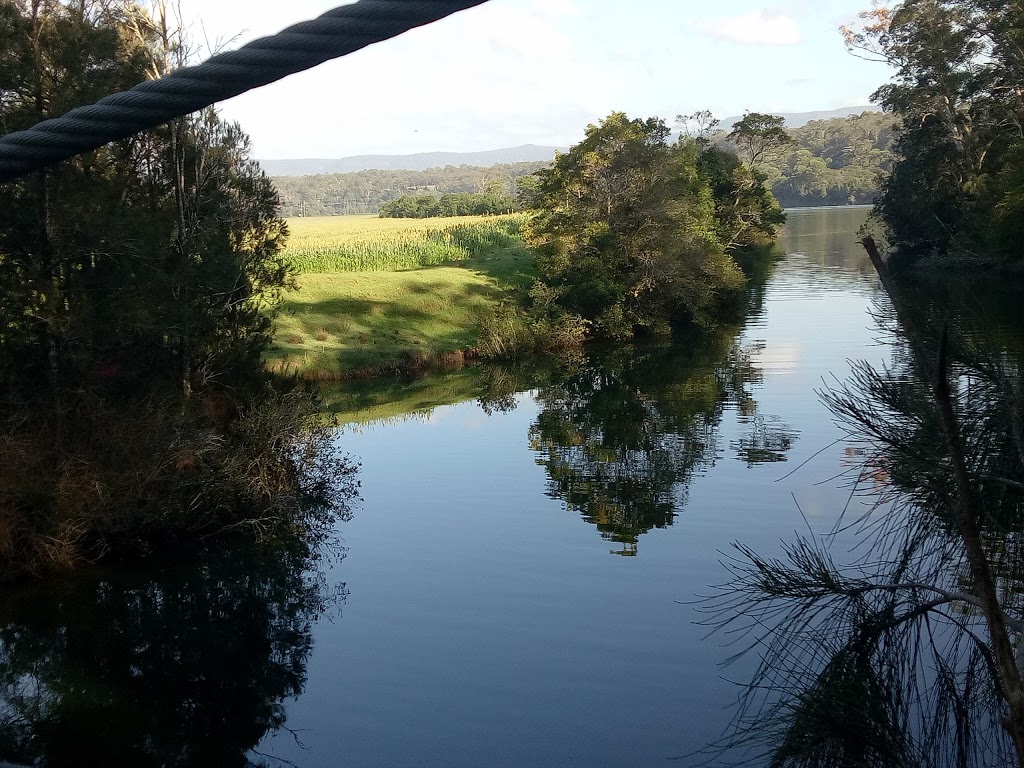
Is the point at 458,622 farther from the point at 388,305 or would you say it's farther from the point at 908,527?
the point at 388,305

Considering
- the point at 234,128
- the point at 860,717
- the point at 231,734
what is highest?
the point at 234,128

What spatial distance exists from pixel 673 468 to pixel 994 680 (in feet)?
48.8

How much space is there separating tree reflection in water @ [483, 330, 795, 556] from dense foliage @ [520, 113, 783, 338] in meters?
3.74

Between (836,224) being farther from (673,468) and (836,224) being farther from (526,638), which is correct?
(526,638)

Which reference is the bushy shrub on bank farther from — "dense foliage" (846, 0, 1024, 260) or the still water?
"dense foliage" (846, 0, 1024, 260)

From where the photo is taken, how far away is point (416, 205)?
4702 inches

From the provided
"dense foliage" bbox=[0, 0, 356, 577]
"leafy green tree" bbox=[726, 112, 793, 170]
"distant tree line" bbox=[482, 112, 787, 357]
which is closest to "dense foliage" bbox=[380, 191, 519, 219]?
"leafy green tree" bbox=[726, 112, 793, 170]

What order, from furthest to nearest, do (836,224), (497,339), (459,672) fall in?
(836,224) → (497,339) → (459,672)

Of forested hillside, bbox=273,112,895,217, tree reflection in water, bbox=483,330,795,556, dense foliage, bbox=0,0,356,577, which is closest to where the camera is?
dense foliage, bbox=0,0,356,577

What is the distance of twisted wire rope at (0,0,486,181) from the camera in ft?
6.04

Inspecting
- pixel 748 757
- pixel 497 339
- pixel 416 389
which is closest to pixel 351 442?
pixel 416 389

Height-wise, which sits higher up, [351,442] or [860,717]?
[860,717]

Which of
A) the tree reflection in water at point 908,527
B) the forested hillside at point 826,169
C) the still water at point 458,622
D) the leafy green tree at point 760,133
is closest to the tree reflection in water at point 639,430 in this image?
the still water at point 458,622

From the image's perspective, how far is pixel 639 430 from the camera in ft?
80.1
